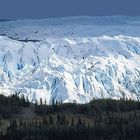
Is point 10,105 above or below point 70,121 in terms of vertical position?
above

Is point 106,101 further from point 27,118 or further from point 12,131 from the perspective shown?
point 12,131

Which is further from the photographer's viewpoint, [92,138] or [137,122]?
[137,122]

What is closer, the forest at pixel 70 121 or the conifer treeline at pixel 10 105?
the forest at pixel 70 121

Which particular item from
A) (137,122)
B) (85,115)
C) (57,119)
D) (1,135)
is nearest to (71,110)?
(85,115)

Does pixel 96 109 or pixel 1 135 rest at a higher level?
pixel 96 109

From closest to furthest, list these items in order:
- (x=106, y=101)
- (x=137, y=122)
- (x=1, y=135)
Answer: (x=1, y=135) → (x=137, y=122) → (x=106, y=101)

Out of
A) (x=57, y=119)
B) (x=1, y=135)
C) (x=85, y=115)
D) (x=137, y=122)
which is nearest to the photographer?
(x=1, y=135)

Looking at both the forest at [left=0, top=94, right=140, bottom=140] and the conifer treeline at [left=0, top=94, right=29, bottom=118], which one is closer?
the forest at [left=0, top=94, right=140, bottom=140]

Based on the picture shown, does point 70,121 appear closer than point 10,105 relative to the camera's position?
Yes
